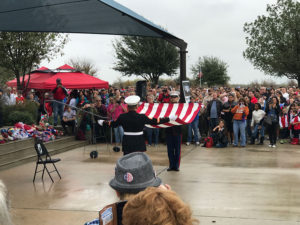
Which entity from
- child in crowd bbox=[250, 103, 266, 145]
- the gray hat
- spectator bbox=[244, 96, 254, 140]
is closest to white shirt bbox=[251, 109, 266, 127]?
child in crowd bbox=[250, 103, 266, 145]

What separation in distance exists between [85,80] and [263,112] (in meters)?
8.21

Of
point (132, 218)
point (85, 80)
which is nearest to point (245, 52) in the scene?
point (85, 80)

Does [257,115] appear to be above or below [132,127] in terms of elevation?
below

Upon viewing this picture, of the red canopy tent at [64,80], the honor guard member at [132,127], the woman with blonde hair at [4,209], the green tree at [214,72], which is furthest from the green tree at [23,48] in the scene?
the green tree at [214,72]

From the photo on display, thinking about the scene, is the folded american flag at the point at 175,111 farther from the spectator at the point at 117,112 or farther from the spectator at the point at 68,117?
the spectator at the point at 68,117

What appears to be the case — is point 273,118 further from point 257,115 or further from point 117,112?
point 117,112

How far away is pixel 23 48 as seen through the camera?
20359 millimetres

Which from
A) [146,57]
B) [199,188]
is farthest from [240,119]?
[146,57]

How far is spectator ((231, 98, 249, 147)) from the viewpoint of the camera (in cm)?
1448

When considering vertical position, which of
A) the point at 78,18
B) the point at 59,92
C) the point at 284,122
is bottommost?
the point at 284,122

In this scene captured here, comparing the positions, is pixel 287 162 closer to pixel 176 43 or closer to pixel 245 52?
pixel 176 43

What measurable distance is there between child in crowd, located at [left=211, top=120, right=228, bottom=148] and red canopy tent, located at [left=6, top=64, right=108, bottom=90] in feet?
21.8

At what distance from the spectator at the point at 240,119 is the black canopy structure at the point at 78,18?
4.42 meters

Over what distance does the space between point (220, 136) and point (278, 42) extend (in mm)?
33751
